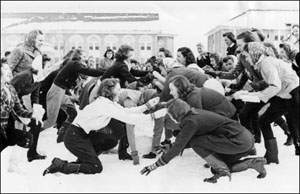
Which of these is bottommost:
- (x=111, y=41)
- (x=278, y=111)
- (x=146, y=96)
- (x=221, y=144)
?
(x=221, y=144)

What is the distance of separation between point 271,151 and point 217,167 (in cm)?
54

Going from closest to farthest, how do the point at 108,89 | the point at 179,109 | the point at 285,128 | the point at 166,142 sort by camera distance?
1. the point at 179,109
2. the point at 108,89
3. the point at 166,142
4. the point at 285,128

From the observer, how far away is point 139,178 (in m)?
3.02

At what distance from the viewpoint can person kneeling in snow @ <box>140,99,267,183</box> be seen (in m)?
2.89

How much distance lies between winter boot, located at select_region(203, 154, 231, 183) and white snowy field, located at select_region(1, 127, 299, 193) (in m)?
0.04

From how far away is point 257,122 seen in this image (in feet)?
11.3

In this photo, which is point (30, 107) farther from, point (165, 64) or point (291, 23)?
point (291, 23)

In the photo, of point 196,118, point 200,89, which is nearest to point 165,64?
point 200,89

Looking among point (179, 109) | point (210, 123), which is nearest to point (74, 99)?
point (179, 109)

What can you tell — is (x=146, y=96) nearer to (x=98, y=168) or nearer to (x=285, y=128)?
(x=98, y=168)

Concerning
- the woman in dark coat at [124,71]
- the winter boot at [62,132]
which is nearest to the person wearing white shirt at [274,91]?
the woman in dark coat at [124,71]

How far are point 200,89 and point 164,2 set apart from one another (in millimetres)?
680

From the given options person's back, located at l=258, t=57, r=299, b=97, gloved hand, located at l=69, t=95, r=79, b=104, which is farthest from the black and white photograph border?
gloved hand, located at l=69, t=95, r=79, b=104

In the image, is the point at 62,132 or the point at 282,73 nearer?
the point at 282,73
